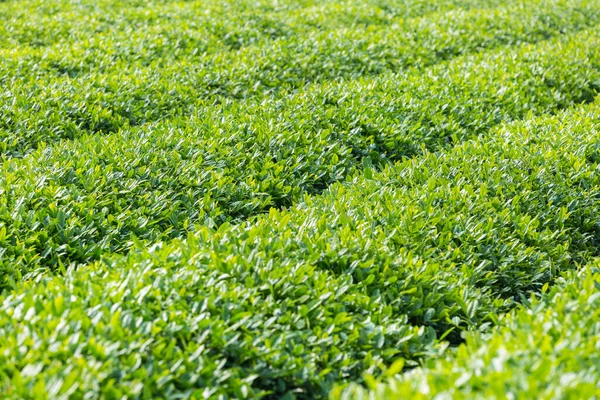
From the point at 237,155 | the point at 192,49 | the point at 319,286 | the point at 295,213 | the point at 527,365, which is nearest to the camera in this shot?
the point at 527,365

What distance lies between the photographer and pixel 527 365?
8.39 feet

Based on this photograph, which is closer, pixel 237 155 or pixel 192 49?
pixel 237 155

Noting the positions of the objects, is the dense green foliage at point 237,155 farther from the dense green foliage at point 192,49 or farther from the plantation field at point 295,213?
the dense green foliage at point 192,49

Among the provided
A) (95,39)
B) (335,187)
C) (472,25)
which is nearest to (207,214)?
(335,187)

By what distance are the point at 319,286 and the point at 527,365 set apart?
116 centimetres

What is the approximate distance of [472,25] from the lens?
9.05m

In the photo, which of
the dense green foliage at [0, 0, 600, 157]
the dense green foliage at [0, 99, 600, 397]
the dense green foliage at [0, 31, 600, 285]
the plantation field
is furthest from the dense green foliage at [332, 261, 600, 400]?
the dense green foliage at [0, 0, 600, 157]

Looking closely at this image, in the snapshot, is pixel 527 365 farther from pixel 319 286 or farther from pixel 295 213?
pixel 295 213

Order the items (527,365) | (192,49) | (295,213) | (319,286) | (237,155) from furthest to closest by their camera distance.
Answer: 1. (192,49)
2. (237,155)
3. (295,213)
4. (319,286)
5. (527,365)

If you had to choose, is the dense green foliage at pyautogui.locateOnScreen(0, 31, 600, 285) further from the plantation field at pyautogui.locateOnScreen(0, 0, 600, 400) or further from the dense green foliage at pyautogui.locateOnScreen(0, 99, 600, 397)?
the dense green foliage at pyautogui.locateOnScreen(0, 99, 600, 397)

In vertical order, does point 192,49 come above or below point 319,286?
above

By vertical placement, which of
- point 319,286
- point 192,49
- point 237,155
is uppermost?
point 192,49

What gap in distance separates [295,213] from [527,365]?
2.04m

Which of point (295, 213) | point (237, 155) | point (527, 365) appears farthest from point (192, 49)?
point (527, 365)
